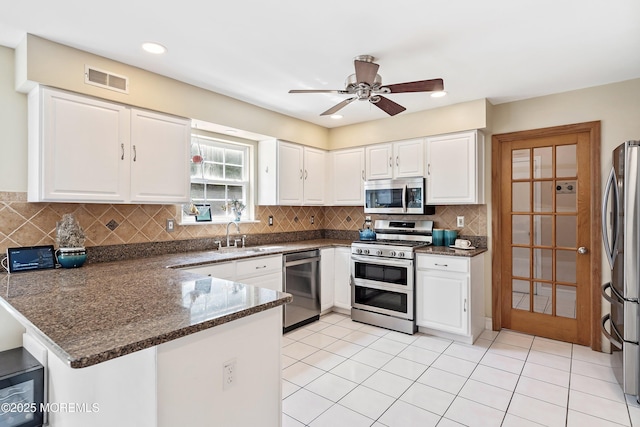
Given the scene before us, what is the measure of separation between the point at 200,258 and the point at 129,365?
5.34 feet

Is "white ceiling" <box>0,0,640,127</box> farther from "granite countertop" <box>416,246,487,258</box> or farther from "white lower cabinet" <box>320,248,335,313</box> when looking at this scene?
"white lower cabinet" <box>320,248,335,313</box>

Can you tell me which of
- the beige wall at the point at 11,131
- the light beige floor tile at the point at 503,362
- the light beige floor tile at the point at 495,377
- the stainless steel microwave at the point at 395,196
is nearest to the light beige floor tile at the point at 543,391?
the light beige floor tile at the point at 495,377

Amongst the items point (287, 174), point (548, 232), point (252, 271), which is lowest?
point (252, 271)

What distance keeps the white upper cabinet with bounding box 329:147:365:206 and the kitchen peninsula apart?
2781 millimetres

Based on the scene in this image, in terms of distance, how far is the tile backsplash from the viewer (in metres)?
2.36

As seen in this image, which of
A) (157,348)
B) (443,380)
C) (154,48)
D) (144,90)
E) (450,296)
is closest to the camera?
(157,348)

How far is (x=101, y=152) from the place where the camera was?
2.48 m

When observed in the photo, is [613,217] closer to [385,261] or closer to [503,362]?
[503,362]

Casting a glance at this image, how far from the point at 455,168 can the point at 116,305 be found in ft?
10.8

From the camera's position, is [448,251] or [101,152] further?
[448,251]

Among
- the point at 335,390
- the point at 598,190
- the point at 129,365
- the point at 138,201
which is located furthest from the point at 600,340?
the point at 138,201

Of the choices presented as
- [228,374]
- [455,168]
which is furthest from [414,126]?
[228,374]

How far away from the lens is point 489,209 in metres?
3.71

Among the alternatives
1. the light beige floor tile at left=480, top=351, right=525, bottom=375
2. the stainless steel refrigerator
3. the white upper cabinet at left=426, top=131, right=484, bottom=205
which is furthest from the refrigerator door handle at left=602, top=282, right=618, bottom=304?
the white upper cabinet at left=426, top=131, right=484, bottom=205
